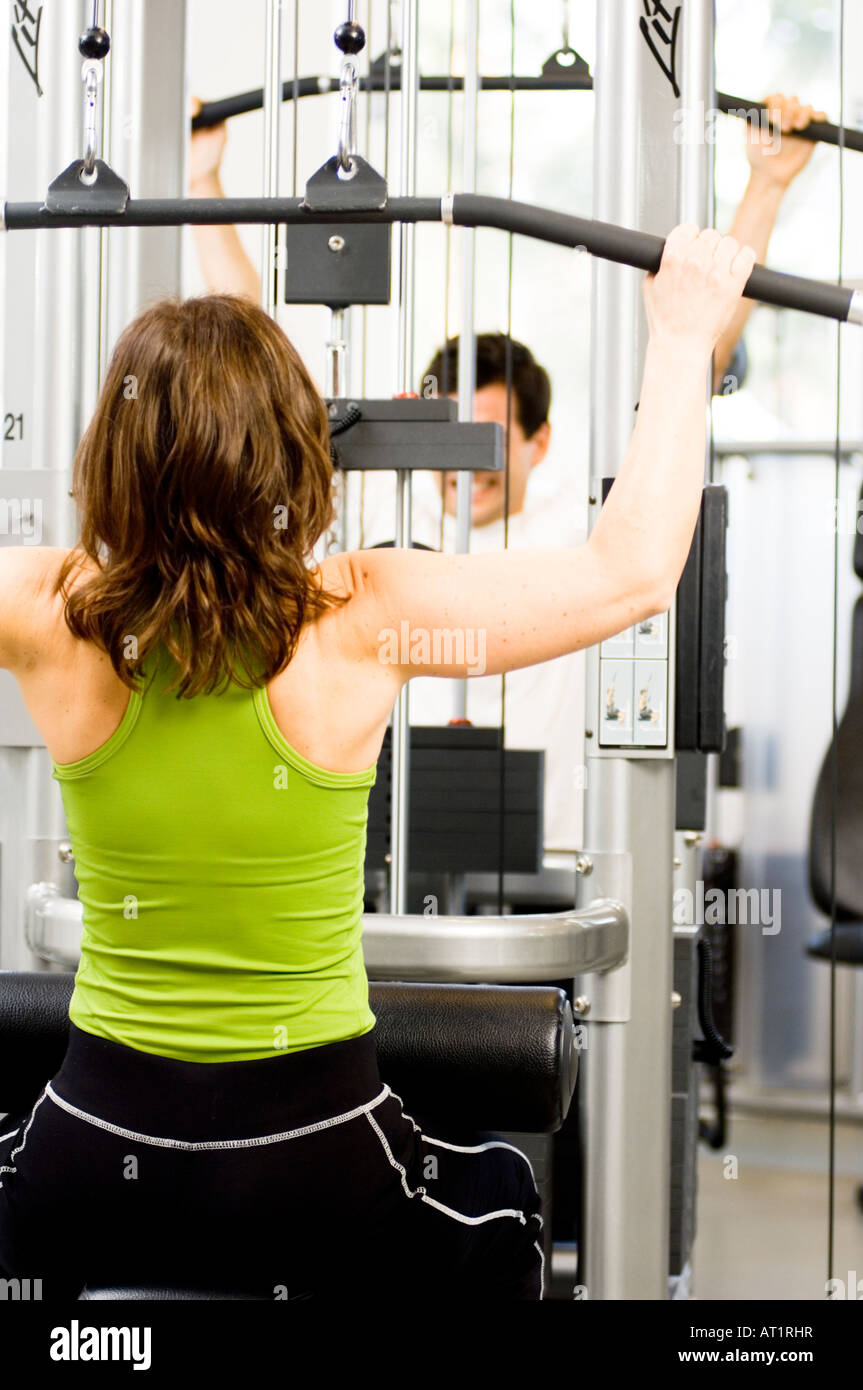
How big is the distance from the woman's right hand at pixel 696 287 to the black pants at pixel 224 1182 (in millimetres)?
644

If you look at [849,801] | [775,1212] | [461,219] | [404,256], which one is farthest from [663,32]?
[775,1212]

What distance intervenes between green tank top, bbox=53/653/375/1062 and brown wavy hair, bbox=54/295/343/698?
0.04m

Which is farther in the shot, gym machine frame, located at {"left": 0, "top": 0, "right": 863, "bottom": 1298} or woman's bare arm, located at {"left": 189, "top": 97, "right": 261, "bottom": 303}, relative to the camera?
woman's bare arm, located at {"left": 189, "top": 97, "right": 261, "bottom": 303}

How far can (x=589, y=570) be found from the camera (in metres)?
1.08

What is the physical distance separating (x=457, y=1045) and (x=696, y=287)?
2.25 ft

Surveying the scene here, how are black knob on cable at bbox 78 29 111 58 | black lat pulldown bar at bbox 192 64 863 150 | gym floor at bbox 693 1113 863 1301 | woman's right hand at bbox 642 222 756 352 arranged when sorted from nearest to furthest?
1. woman's right hand at bbox 642 222 756 352
2. black knob on cable at bbox 78 29 111 58
3. black lat pulldown bar at bbox 192 64 863 150
4. gym floor at bbox 693 1113 863 1301

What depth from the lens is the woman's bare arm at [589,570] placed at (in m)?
1.06

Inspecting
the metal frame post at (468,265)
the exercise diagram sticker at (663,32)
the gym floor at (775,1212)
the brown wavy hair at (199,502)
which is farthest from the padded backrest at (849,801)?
the brown wavy hair at (199,502)

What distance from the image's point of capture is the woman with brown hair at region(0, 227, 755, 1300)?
1030 mm

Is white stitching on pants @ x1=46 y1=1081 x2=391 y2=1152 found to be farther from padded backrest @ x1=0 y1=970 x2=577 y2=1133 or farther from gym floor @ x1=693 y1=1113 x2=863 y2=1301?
gym floor @ x1=693 y1=1113 x2=863 y2=1301

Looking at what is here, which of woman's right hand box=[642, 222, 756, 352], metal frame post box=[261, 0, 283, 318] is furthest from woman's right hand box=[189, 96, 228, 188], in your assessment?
woman's right hand box=[642, 222, 756, 352]

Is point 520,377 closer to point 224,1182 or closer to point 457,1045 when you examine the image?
point 457,1045
